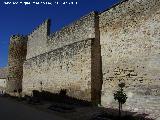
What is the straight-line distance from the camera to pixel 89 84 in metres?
16.7

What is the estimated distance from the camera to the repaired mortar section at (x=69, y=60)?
16906 millimetres

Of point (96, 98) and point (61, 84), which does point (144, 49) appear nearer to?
point (96, 98)

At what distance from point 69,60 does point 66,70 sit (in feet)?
2.49

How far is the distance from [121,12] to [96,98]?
456 centimetres

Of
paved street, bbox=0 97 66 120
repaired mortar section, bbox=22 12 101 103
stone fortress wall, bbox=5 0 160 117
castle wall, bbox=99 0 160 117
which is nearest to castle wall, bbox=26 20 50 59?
repaired mortar section, bbox=22 12 101 103

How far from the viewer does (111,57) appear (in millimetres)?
15742

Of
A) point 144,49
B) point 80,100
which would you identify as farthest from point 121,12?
point 80,100

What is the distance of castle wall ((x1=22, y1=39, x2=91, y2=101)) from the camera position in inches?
678

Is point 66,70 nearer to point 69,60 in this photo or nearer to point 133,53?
point 69,60

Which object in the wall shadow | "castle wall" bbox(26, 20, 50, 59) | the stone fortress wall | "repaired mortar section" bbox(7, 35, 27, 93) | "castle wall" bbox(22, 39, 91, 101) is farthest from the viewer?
"repaired mortar section" bbox(7, 35, 27, 93)

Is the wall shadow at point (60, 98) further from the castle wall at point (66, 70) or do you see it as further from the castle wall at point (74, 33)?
the castle wall at point (74, 33)

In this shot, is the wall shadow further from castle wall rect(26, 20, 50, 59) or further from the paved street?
castle wall rect(26, 20, 50, 59)

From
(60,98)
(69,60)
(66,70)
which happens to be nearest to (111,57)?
(69,60)

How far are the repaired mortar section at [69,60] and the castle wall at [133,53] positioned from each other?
0.65 meters
